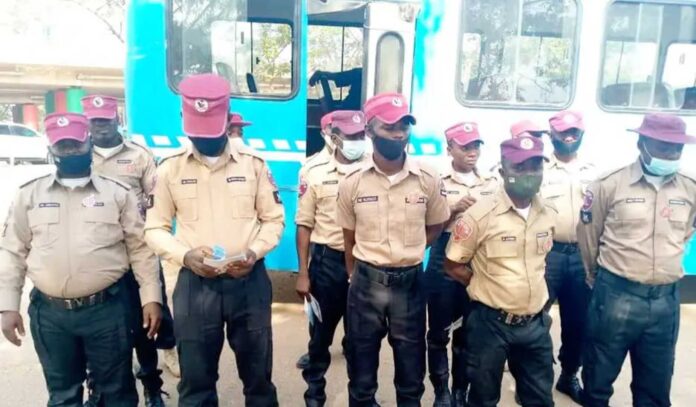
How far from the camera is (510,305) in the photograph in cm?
255

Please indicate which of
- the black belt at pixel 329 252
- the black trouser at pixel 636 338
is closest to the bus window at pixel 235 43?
the black belt at pixel 329 252

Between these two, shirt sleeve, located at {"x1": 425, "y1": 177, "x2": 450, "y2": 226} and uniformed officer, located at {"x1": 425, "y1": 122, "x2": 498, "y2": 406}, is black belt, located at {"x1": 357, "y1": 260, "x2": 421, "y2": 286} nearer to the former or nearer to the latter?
shirt sleeve, located at {"x1": 425, "y1": 177, "x2": 450, "y2": 226}

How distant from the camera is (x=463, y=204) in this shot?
125 inches

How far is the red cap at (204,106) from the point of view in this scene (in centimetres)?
240

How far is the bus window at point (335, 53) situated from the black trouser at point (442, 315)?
2788 millimetres

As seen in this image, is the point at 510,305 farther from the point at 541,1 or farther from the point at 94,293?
the point at 541,1

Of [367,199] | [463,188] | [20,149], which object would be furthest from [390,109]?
[20,149]

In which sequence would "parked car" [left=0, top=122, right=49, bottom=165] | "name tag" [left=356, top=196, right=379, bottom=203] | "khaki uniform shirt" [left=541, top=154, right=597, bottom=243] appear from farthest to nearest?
"parked car" [left=0, top=122, right=49, bottom=165] → "khaki uniform shirt" [left=541, top=154, right=597, bottom=243] → "name tag" [left=356, top=196, right=379, bottom=203]

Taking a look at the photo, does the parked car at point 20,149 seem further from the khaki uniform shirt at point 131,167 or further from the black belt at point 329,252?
the black belt at point 329,252

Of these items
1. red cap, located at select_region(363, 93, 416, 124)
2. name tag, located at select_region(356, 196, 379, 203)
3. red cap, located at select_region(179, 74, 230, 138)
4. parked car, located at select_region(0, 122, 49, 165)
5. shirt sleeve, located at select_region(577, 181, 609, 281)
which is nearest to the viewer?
red cap, located at select_region(179, 74, 230, 138)

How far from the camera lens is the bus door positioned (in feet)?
13.9

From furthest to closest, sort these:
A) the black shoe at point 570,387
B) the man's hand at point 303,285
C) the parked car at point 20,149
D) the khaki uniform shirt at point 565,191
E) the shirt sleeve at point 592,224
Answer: the parked car at point 20,149
the black shoe at point 570,387
the khaki uniform shirt at point 565,191
the man's hand at point 303,285
the shirt sleeve at point 592,224

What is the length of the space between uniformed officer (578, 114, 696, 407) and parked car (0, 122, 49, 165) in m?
18.6

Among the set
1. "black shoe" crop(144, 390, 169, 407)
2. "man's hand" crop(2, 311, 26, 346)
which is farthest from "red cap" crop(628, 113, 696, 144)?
"man's hand" crop(2, 311, 26, 346)
